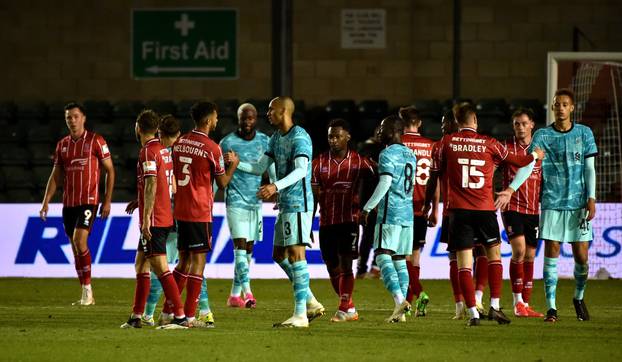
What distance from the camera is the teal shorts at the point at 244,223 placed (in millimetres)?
12383

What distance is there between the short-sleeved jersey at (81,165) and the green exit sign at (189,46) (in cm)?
942

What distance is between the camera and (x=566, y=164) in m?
10.7

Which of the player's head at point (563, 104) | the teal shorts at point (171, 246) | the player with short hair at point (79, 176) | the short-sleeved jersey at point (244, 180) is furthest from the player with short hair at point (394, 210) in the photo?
the player with short hair at point (79, 176)

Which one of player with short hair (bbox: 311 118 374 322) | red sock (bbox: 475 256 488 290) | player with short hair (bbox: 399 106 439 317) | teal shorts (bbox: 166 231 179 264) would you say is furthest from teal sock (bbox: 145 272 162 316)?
red sock (bbox: 475 256 488 290)

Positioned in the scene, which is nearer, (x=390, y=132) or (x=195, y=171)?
(x=195, y=171)

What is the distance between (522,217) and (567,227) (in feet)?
2.66

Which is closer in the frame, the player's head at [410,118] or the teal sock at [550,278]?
the teal sock at [550,278]

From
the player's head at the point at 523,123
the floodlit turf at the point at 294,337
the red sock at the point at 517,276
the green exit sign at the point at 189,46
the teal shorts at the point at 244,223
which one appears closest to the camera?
the floodlit turf at the point at 294,337

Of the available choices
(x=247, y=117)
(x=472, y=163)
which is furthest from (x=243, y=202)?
(x=472, y=163)

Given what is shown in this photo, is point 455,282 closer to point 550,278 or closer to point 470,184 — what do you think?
point 550,278

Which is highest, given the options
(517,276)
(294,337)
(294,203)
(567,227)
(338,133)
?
(338,133)

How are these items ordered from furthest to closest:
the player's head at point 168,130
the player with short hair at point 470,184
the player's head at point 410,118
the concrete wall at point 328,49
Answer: the concrete wall at point 328,49
the player's head at point 410,118
the player's head at point 168,130
the player with short hair at point 470,184

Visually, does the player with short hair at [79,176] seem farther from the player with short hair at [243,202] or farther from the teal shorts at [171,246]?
the teal shorts at [171,246]

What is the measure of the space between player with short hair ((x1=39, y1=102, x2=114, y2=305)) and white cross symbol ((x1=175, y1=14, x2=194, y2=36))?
31.5 ft
